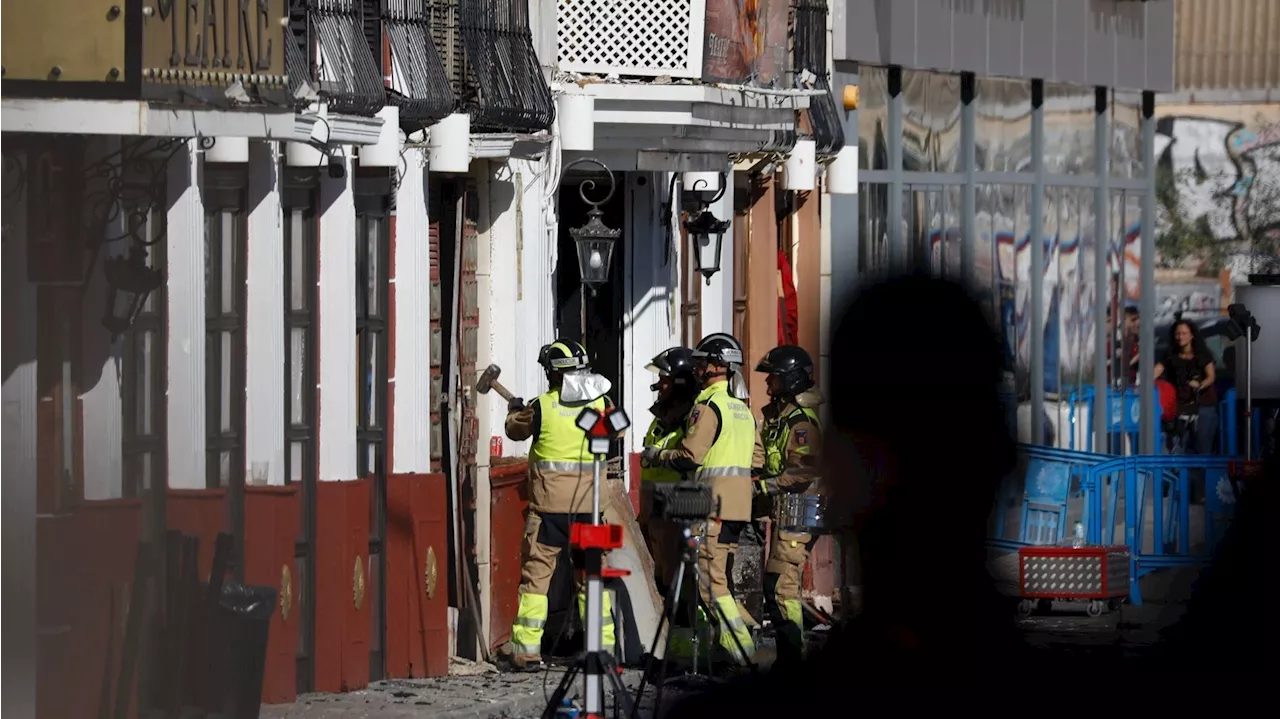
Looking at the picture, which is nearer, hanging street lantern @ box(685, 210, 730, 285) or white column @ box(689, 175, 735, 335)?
hanging street lantern @ box(685, 210, 730, 285)

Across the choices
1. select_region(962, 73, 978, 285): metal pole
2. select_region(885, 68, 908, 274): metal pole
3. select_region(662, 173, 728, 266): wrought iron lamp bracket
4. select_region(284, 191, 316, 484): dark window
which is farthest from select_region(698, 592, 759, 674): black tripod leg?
select_region(962, 73, 978, 285): metal pole

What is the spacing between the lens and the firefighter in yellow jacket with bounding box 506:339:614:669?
14133 millimetres

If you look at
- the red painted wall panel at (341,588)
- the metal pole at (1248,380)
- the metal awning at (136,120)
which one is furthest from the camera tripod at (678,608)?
the metal pole at (1248,380)

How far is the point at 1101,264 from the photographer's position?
1102 inches

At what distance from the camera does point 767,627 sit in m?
17.1

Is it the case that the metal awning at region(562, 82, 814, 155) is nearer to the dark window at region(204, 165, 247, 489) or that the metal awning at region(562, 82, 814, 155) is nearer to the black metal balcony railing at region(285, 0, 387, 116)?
the black metal balcony railing at region(285, 0, 387, 116)

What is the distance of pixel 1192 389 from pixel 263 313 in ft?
49.9

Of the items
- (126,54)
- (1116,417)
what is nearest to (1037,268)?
(1116,417)

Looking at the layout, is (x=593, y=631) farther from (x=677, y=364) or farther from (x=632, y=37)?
(x=632, y=37)

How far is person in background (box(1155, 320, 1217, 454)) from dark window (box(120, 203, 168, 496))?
1558 centimetres

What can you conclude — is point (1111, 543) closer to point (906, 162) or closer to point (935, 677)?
point (906, 162)

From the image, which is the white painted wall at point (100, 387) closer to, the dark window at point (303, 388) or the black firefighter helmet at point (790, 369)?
the dark window at point (303, 388)

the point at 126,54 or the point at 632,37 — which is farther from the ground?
the point at 632,37

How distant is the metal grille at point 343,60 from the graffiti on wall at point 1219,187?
91.9 feet
